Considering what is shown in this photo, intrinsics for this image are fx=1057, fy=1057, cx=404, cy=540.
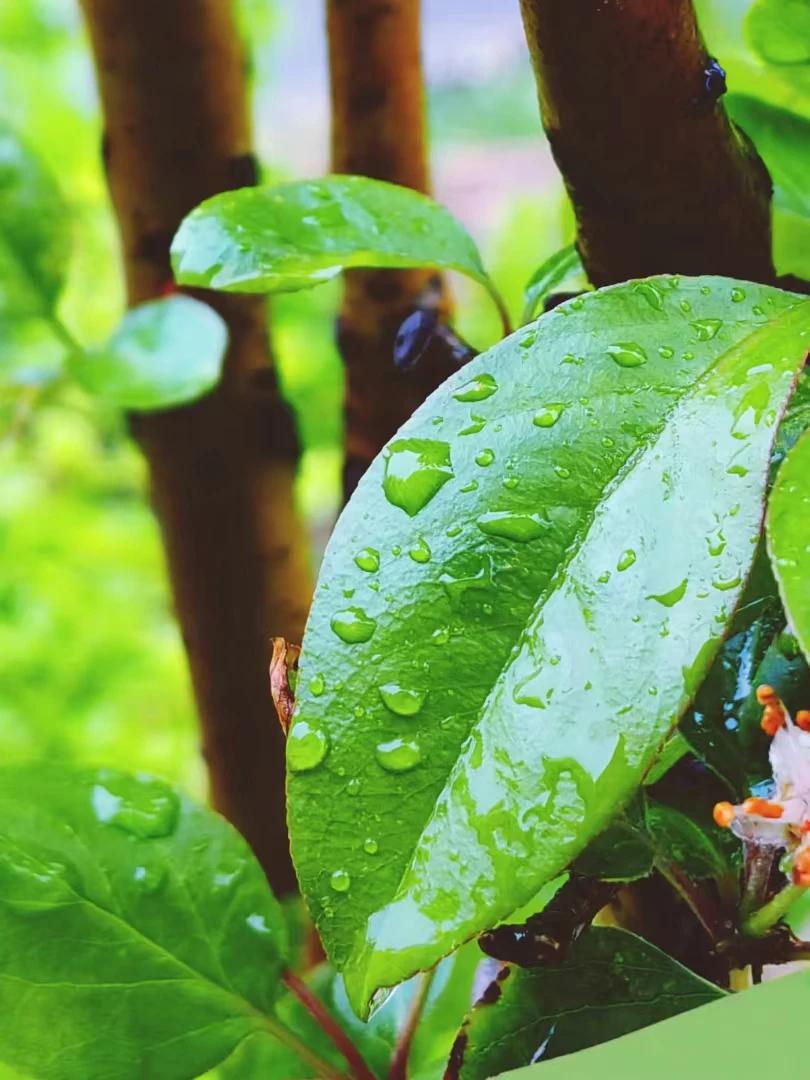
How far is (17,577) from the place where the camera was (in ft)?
3.22

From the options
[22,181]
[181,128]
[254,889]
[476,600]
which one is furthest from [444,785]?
[22,181]

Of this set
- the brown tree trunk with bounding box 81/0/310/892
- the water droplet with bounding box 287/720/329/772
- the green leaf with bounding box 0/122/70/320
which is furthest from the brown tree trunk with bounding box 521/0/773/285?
the green leaf with bounding box 0/122/70/320

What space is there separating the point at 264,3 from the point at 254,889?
1015 millimetres

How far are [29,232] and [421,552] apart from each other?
47cm

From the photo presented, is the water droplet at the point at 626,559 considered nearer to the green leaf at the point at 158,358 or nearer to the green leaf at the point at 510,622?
the green leaf at the point at 510,622

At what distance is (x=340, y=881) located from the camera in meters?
0.16

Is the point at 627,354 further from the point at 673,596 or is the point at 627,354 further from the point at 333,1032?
the point at 333,1032

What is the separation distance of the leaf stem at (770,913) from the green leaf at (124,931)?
13cm

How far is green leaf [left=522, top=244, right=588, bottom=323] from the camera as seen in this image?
0.29 metres

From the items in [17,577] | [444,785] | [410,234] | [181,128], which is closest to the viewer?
[444,785]

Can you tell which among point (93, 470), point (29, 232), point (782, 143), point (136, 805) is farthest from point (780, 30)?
point (93, 470)

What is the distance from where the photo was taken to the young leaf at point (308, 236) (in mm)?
236

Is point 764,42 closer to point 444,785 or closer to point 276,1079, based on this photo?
point 444,785

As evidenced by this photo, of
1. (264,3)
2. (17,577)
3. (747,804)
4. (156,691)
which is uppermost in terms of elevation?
(264,3)
